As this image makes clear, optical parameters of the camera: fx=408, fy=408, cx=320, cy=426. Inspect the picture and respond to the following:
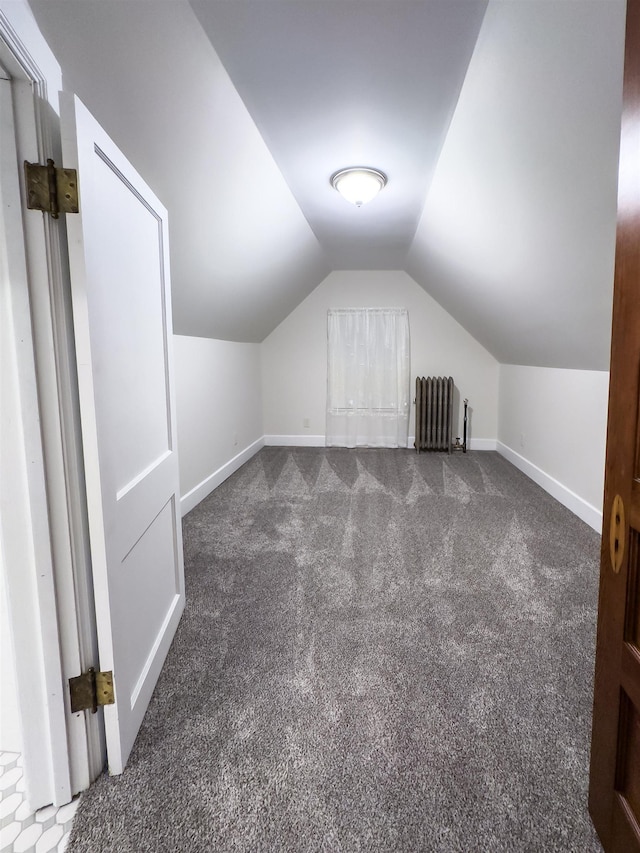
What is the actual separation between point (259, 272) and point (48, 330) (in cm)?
287

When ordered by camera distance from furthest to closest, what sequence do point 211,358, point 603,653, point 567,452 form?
1. point 211,358
2. point 567,452
3. point 603,653

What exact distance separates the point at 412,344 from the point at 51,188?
4891 millimetres

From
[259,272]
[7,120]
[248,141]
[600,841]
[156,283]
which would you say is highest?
[248,141]

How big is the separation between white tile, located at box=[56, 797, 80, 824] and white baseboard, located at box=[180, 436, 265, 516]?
75.3 inches

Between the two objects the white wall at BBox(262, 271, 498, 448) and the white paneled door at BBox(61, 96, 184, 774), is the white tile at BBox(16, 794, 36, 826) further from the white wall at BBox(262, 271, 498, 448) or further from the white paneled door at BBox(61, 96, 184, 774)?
the white wall at BBox(262, 271, 498, 448)

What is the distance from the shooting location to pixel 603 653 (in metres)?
0.91

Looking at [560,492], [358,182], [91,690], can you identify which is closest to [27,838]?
[91,690]

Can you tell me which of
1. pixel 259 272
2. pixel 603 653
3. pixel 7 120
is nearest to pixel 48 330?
pixel 7 120

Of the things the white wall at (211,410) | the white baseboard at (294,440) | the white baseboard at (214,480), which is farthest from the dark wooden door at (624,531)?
the white baseboard at (294,440)

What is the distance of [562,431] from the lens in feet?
11.2

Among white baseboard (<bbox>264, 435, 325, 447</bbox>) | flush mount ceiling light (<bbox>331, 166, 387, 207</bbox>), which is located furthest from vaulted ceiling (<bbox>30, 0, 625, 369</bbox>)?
white baseboard (<bbox>264, 435, 325, 447</bbox>)

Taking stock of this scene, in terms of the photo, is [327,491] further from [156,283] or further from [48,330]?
[48,330]

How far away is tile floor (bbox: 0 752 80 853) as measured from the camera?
1.00 m

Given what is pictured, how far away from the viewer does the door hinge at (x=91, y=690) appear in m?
1.10
